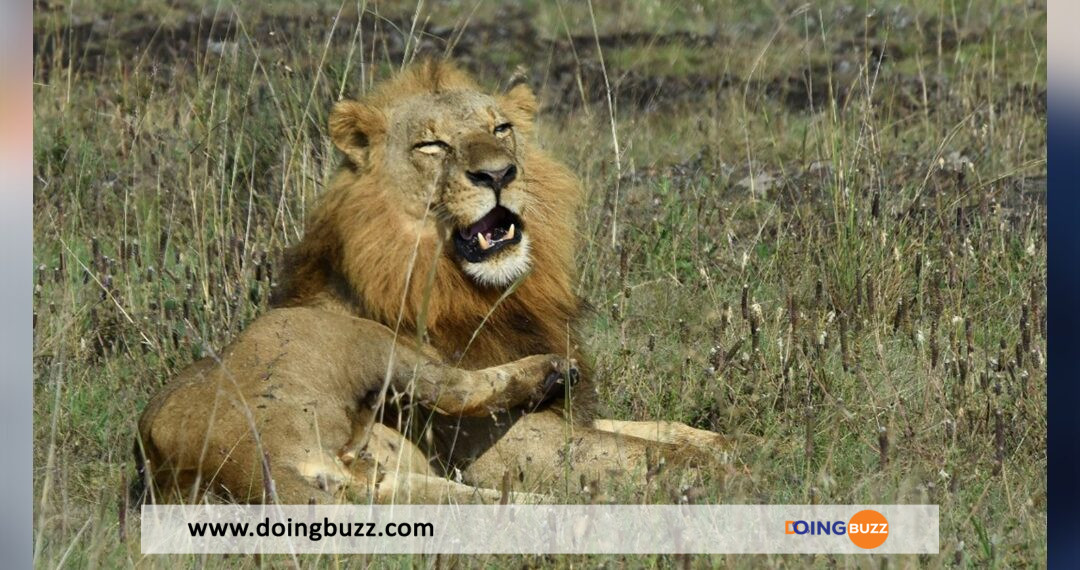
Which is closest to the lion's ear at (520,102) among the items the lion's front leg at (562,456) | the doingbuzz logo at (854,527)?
the lion's front leg at (562,456)

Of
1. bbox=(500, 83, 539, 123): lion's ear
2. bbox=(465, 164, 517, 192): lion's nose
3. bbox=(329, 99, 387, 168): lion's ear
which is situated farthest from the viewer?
bbox=(500, 83, 539, 123): lion's ear

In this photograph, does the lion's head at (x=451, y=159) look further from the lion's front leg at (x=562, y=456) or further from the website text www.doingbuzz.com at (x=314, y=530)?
the website text www.doingbuzz.com at (x=314, y=530)

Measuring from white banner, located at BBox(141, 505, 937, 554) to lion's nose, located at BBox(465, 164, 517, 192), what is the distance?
3.33 feet

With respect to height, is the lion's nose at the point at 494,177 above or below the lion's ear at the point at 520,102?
below

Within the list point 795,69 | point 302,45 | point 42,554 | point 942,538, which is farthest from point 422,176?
point 795,69

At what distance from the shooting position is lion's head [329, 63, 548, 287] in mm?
4855

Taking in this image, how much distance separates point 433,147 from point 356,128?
303 millimetres

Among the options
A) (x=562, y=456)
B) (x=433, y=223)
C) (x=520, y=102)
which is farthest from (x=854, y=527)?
(x=520, y=102)

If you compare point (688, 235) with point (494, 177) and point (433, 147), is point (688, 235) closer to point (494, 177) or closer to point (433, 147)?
point (433, 147)

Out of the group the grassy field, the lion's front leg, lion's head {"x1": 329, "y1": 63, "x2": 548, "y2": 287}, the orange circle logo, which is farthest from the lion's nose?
the orange circle logo

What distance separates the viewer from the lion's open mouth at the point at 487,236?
4992 millimetres

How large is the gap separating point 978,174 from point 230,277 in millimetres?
3503

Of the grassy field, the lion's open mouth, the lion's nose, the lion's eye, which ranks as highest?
the lion's eye

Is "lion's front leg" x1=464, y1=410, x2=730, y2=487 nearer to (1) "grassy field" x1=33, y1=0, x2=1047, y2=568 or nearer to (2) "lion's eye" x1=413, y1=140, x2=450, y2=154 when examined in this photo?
(1) "grassy field" x1=33, y1=0, x2=1047, y2=568
